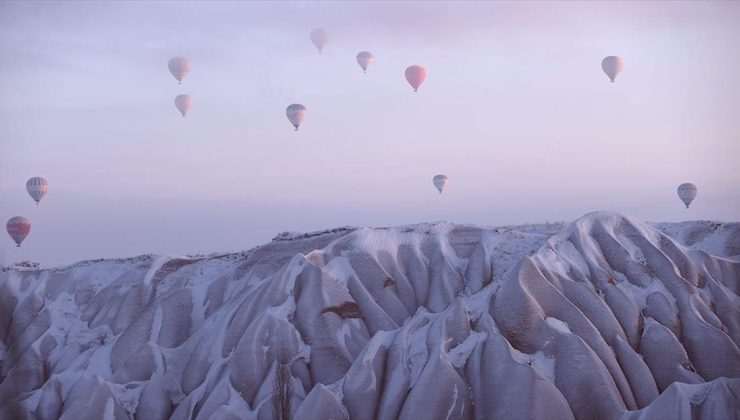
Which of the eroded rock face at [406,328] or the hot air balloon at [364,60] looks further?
the hot air balloon at [364,60]

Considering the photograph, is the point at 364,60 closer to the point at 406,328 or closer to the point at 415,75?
the point at 415,75

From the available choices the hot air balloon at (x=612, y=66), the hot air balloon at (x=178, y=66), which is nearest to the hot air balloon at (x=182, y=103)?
the hot air balloon at (x=178, y=66)

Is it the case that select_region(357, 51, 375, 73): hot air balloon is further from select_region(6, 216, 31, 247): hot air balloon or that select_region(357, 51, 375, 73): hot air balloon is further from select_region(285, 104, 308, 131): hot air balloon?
select_region(6, 216, 31, 247): hot air balloon

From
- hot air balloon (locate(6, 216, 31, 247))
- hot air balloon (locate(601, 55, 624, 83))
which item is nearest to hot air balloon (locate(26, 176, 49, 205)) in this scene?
Answer: hot air balloon (locate(6, 216, 31, 247))

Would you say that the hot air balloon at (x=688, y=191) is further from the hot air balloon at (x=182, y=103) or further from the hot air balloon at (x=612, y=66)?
the hot air balloon at (x=182, y=103)

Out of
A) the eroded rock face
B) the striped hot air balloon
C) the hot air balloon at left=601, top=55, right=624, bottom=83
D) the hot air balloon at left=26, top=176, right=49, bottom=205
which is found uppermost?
the hot air balloon at left=601, top=55, right=624, bottom=83

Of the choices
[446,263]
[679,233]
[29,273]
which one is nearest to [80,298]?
[29,273]
